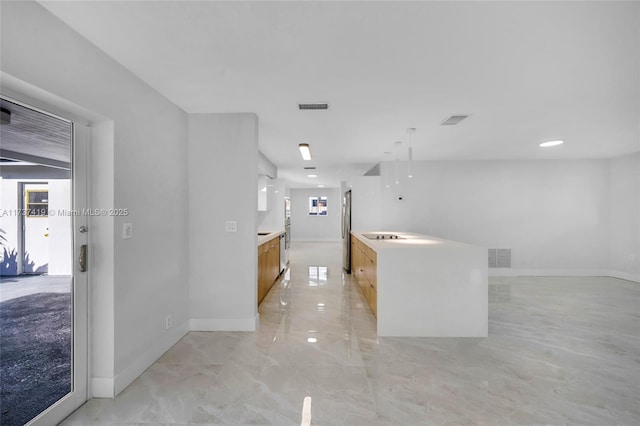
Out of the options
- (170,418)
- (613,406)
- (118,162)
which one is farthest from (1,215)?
(613,406)

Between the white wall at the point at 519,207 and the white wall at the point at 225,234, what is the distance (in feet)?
11.8

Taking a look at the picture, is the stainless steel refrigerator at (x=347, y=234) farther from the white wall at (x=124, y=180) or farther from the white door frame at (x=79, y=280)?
the white door frame at (x=79, y=280)

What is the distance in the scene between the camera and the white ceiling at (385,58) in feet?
5.32

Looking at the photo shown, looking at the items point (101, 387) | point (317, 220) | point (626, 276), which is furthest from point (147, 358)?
point (317, 220)

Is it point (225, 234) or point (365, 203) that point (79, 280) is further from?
point (365, 203)

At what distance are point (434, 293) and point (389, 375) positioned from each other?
1113 millimetres

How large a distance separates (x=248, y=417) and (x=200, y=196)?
2173 mm

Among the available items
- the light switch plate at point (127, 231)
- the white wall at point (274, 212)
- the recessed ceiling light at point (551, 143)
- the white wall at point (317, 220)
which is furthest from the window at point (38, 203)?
the white wall at point (317, 220)

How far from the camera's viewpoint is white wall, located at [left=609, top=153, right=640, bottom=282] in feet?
18.0

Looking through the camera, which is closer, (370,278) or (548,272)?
(370,278)

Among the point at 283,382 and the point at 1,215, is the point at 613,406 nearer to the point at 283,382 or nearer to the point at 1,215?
the point at 283,382

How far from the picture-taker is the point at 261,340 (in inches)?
117

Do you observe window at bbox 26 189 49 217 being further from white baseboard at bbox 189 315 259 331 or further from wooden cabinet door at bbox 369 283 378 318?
wooden cabinet door at bbox 369 283 378 318

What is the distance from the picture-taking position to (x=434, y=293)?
3129 millimetres
